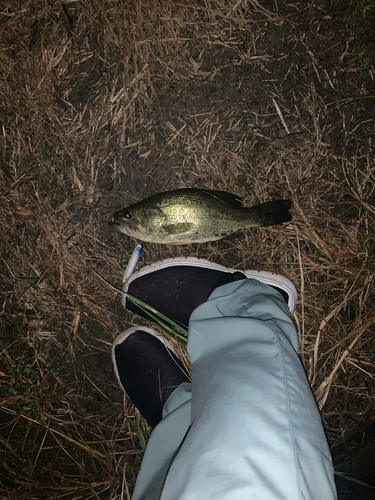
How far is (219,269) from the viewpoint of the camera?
8.55ft

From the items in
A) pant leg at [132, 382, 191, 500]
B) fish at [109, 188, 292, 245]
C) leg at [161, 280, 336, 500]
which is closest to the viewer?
leg at [161, 280, 336, 500]

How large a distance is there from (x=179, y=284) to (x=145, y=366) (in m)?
0.80

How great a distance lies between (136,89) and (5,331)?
8.30 feet

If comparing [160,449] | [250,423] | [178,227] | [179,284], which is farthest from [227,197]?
[160,449]

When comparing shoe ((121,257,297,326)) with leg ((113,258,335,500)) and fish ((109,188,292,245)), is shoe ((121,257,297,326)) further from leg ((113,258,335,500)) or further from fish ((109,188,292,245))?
leg ((113,258,335,500))

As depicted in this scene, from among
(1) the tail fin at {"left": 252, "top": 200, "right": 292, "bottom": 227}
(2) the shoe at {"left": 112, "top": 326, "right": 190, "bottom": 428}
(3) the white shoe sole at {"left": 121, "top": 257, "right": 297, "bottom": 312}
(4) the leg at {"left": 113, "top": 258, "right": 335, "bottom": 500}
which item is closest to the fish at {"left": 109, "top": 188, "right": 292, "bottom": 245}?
(1) the tail fin at {"left": 252, "top": 200, "right": 292, "bottom": 227}

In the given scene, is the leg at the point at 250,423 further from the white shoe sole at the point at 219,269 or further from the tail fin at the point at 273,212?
the tail fin at the point at 273,212

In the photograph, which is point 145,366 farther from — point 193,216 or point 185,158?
point 185,158

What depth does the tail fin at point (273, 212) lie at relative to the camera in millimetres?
2363

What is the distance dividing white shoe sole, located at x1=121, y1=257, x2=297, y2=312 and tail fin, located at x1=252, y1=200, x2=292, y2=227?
0.47m

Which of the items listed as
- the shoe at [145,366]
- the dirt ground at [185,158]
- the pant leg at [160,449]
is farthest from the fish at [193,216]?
the pant leg at [160,449]

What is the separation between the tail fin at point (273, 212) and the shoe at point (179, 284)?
0.47m

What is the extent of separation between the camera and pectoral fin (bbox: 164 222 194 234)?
2258mm

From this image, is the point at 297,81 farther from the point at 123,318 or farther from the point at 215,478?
the point at 215,478
